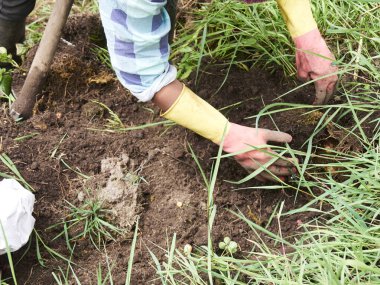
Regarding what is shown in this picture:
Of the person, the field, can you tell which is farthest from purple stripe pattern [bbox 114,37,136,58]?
the field

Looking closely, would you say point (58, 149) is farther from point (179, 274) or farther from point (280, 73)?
point (280, 73)

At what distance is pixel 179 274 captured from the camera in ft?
6.27

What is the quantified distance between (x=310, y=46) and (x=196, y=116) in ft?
1.95

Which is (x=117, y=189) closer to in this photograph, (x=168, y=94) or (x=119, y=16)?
(x=168, y=94)

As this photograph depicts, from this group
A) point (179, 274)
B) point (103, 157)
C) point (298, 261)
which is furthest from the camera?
point (103, 157)

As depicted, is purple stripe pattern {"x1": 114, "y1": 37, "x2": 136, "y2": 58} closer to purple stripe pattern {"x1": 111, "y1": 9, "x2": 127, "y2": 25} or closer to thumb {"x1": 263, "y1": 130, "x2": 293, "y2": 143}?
purple stripe pattern {"x1": 111, "y1": 9, "x2": 127, "y2": 25}

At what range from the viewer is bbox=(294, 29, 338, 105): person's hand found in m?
2.24

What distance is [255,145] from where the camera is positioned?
2.00 metres

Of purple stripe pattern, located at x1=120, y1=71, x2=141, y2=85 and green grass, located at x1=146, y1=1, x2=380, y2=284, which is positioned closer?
green grass, located at x1=146, y1=1, x2=380, y2=284

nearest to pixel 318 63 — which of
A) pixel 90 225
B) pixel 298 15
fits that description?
pixel 298 15

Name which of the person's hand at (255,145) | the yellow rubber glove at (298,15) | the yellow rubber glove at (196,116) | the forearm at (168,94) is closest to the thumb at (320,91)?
the yellow rubber glove at (298,15)

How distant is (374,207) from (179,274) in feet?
2.14

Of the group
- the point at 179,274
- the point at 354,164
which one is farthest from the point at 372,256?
the point at 179,274

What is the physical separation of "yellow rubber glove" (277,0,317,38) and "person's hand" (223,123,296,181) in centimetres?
48
